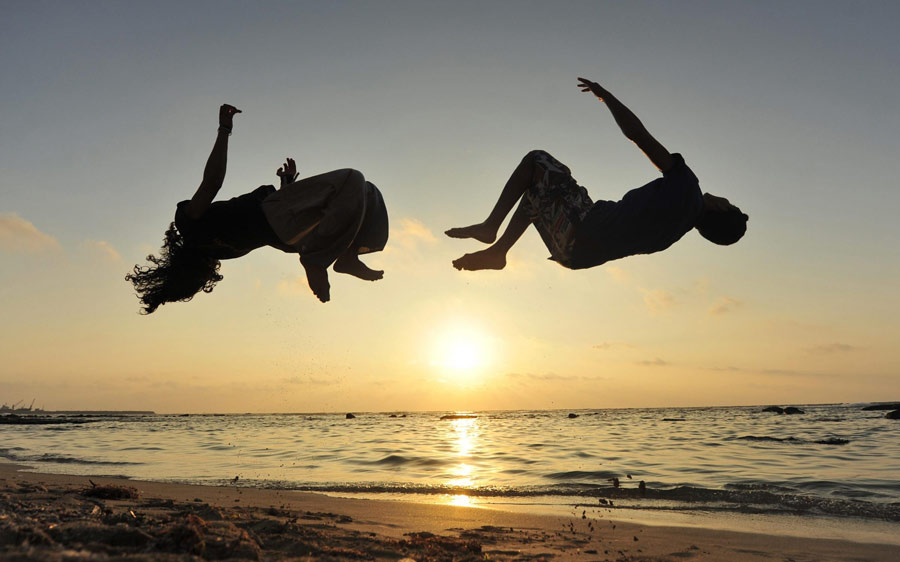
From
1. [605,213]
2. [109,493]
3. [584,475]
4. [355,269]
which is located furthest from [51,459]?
[605,213]

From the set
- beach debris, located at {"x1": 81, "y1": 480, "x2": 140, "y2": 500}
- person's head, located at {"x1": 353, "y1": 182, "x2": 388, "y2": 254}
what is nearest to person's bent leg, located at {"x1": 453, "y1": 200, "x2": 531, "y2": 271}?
person's head, located at {"x1": 353, "y1": 182, "x2": 388, "y2": 254}

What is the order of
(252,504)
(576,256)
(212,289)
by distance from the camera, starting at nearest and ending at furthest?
1. (576,256)
2. (212,289)
3. (252,504)

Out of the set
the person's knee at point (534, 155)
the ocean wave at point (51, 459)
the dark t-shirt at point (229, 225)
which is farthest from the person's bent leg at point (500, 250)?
the ocean wave at point (51, 459)

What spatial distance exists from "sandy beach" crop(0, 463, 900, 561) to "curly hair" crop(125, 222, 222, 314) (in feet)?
5.53

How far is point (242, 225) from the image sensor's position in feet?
14.1

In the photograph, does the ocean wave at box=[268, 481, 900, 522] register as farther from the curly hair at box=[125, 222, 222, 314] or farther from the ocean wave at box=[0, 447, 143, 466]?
the curly hair at box=[125, 222, 222, 314]

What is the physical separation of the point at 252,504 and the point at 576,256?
6.12 meters

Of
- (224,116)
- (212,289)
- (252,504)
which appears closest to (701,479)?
(252,504)

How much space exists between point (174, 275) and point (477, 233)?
235 centimetres

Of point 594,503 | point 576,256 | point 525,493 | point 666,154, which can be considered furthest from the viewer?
point 525,493

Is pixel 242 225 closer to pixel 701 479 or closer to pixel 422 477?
pixel 422 477

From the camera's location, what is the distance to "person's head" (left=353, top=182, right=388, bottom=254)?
15.1ft

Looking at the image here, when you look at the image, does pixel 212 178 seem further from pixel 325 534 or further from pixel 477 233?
pixel 325 534

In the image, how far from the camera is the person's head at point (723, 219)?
4.33 metres
